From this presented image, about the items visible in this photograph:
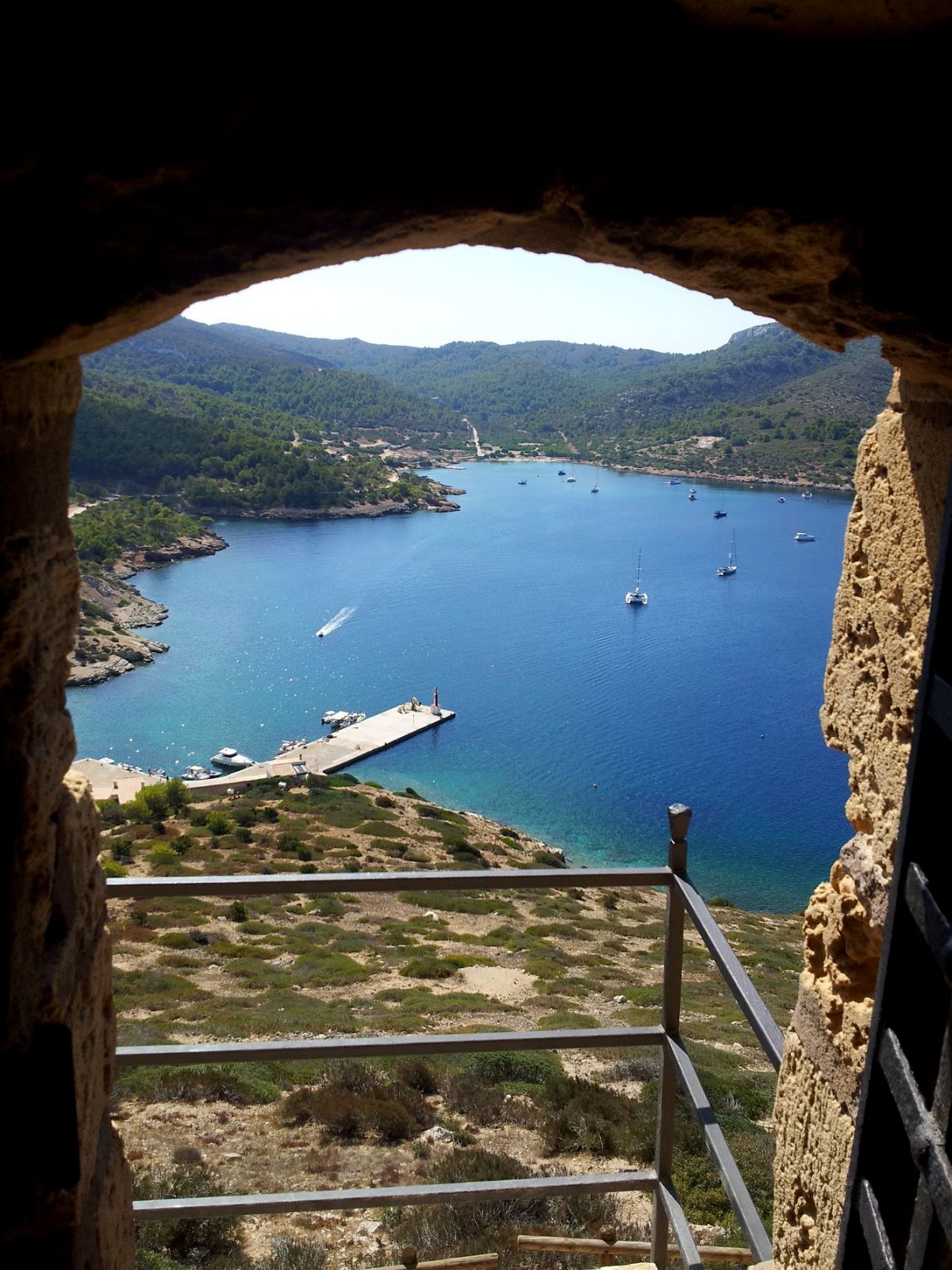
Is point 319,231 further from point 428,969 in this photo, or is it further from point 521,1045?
point 428,969

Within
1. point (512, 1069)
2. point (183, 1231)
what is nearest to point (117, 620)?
point (512, 1069)

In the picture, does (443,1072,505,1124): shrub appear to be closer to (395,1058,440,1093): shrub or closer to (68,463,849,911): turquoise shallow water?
(395,1058,440,1093): shrub

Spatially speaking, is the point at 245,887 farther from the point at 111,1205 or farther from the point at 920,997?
the point at 920,997

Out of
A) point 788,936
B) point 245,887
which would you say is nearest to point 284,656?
point 788,936

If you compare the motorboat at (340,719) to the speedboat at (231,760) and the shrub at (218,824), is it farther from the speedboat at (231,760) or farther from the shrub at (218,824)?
the shrub at (218,824)

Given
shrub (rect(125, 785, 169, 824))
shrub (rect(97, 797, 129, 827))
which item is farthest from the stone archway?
shrub (rect(125, 785, 169, 824))
